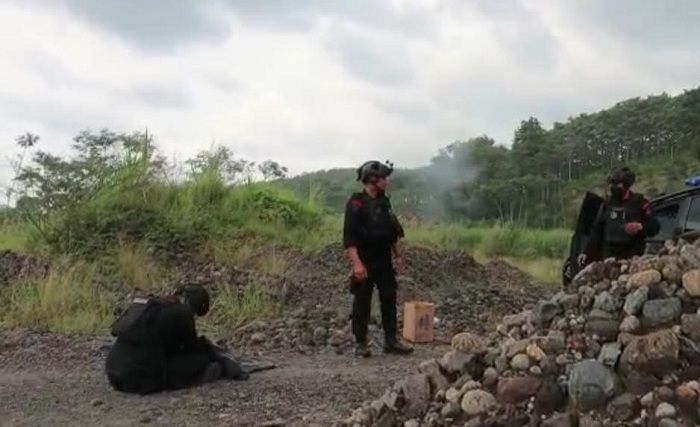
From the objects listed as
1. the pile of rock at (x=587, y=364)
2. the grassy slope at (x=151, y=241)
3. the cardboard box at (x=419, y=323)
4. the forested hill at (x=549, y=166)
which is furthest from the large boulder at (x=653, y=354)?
the forested hill at (x=549, y=166)

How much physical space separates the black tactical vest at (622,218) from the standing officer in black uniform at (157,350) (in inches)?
133

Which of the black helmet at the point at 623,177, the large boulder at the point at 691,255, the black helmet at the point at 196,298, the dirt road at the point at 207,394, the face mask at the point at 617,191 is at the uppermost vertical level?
the black helmet at the point at 623,177

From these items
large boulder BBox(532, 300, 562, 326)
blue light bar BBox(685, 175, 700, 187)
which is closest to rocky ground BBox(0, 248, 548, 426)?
large boulder BBox(532, 300, 562, 326)

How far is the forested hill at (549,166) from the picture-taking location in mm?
25844

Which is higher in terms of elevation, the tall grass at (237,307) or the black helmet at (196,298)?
the black helmet at (196,298)

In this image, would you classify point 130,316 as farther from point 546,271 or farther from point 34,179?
point 546,271

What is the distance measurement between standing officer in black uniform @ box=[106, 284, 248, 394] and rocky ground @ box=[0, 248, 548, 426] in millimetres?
111

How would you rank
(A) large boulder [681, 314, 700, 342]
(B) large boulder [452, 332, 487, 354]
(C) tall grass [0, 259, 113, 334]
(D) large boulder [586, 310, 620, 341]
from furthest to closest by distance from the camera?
(C) tall grass [0, 259, 113, 334]
(B) large boulder [452, 332, 487, 354]
(D) large boulder [586, 310, 620, 341]
(A) large boulder [681, 314, 700, 342]

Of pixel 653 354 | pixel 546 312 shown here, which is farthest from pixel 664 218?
pixel 653 354

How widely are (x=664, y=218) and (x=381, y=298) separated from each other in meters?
3.16

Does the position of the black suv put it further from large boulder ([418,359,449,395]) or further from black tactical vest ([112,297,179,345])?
black tactical vest ([112,297,179,345])

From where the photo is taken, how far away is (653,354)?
13.0 feet

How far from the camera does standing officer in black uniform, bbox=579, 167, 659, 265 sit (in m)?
7.30

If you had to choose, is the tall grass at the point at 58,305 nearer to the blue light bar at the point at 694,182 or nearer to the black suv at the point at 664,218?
the black suv at the point at 664,218
